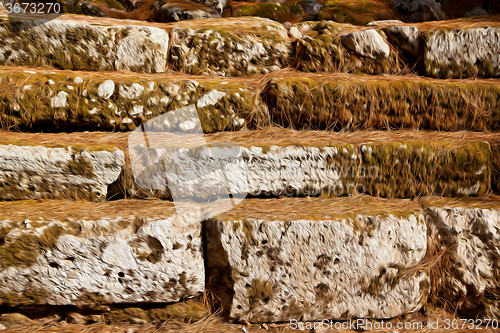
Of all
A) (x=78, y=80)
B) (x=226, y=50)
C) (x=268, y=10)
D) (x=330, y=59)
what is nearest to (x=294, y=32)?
(x=330, y=59)

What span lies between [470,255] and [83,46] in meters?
2.70

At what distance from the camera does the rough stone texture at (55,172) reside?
160 centimetres

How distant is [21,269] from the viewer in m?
1.46

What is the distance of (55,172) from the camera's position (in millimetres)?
1625

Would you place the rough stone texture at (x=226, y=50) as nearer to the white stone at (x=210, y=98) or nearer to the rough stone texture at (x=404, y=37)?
the white stone at (x=210, y=98)

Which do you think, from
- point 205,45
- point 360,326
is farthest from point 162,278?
point 205,45

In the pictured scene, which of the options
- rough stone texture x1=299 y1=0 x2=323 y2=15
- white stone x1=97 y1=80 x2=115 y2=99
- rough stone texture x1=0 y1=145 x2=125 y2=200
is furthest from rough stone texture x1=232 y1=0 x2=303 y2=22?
rough stone texture x1=0 y1=145 x2=125 y2=200

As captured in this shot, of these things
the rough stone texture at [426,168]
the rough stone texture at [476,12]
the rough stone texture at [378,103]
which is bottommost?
the rough stone texture at [426,168]

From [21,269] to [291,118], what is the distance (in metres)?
1.69

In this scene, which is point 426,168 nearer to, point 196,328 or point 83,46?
point 196,328

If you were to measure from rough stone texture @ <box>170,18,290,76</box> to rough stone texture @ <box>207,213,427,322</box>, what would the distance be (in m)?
1.15

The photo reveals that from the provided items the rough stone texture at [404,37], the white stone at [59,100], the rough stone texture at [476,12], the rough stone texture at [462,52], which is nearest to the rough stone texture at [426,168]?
the rough stone texture at [462,52]
